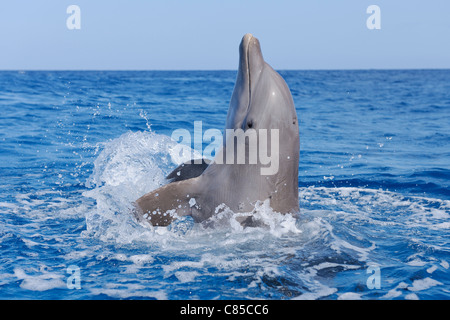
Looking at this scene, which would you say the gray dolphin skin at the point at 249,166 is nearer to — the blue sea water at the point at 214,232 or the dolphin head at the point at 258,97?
the dolphin head at the point at 258,97

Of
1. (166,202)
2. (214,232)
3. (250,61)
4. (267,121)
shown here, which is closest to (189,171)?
(166,202)

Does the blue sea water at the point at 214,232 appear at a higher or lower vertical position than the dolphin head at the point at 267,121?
lower

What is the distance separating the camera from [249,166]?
7.58 m

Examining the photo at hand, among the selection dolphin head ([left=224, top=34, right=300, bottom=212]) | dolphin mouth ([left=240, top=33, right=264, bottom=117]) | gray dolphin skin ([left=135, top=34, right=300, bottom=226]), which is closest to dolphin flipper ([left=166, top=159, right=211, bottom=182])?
gray dolphin skin ([left=135, top=34, right=300, bottom=226])

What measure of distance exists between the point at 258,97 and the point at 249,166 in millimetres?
1008

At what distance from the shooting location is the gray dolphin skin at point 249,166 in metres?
7.51

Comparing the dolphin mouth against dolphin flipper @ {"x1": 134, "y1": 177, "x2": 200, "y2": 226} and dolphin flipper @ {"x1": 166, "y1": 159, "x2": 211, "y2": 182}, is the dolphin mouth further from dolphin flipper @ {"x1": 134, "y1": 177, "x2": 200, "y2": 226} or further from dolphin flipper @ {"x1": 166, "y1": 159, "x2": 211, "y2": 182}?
dolphin flipper @ {"x1": 134, "y1": 177, "x2": 200, "y2": 226}

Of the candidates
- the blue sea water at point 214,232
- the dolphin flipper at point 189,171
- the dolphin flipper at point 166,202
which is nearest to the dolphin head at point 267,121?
the blue sea water at point 214,232

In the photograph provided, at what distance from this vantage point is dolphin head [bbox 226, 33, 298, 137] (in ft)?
24.5

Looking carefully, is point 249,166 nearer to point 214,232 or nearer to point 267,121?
point 267,121

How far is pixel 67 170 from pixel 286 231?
8145 mm

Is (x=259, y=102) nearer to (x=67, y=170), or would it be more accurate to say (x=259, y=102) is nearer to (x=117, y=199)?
(x=117, y=199)
